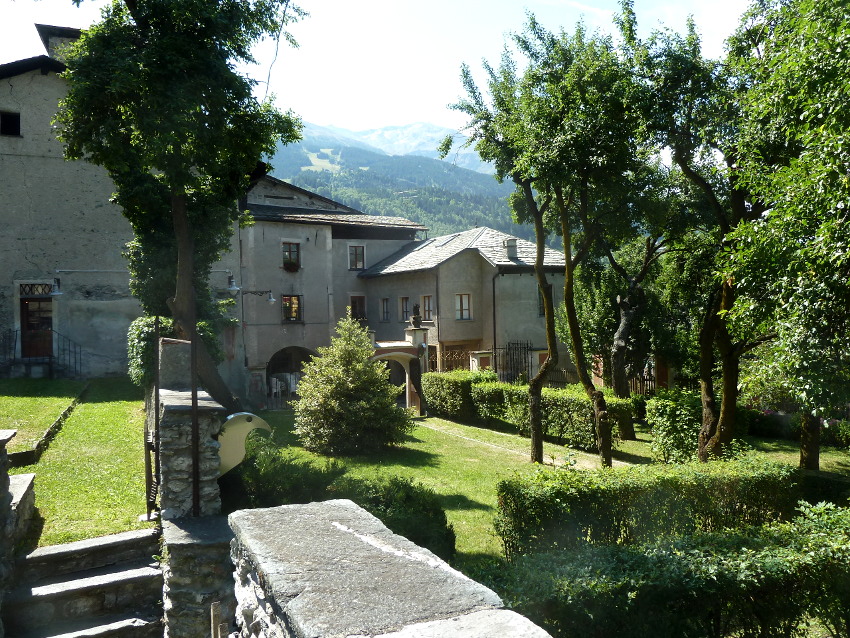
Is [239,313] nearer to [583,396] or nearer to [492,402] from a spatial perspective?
[492,402]

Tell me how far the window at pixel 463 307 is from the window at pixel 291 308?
24.3 ft

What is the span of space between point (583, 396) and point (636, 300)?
6249 mm

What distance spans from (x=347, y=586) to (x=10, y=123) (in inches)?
954

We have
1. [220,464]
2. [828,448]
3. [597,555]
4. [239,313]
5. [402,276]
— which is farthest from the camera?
[402,276]

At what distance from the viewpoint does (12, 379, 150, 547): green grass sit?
7.84m

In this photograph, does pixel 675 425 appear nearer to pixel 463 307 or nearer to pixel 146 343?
pixel 146 343

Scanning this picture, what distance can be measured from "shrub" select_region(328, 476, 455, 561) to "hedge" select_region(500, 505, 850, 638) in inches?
48.1

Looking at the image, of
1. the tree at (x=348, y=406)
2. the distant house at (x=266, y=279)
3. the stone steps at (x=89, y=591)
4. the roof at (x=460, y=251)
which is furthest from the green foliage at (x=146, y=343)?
the roof at (x=460, y=251)

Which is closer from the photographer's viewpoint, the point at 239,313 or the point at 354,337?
the point at 354,337

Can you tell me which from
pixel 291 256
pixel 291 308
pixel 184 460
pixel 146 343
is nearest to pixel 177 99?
pixel 146 343

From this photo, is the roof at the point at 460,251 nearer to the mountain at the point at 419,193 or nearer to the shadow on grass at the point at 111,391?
the shadow on grass at the point at 111,391

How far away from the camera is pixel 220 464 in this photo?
6.84 metres

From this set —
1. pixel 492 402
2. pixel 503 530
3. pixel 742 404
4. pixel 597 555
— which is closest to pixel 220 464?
pixel 503 530

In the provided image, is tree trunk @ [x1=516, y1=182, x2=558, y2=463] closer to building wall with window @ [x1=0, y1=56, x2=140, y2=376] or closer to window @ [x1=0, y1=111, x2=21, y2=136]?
building wall with window @ [x1=0, y1=56, x2=140, y2=376]
